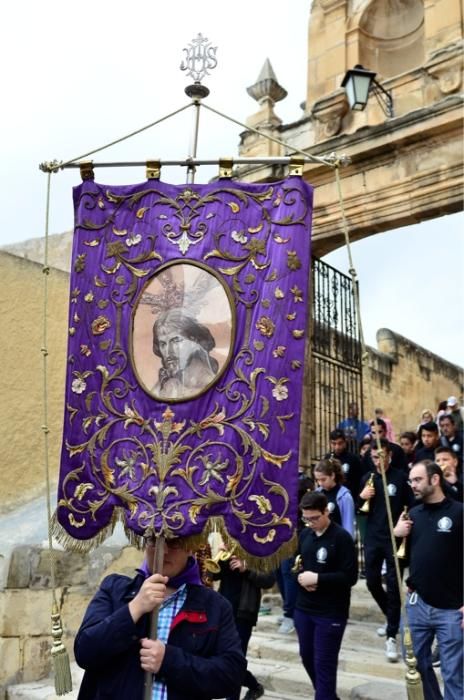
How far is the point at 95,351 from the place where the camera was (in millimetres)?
3623

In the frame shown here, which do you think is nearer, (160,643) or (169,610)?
(160,643)

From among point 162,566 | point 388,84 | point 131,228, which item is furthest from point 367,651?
point 388,84

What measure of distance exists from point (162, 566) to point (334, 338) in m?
7.35

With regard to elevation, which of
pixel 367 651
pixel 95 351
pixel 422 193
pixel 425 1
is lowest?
pixel 367 651

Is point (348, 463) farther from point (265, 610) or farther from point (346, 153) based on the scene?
point (346, 153)

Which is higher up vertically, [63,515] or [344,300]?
[344,300]

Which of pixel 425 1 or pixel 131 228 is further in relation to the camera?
pixel 425 1

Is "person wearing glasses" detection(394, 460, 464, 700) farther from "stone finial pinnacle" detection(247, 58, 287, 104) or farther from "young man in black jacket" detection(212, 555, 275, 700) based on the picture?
"stone finial pinnacle" detection(247, 58, 287, 104)

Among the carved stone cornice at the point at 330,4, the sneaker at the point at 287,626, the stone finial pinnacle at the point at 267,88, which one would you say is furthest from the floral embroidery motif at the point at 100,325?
the carved stone cornice at the point at 330,4

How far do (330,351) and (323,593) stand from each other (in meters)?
5.44

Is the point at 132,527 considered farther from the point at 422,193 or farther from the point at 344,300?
the point at 344,300

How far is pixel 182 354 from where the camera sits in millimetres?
3516

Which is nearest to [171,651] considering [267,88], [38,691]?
[38,691]

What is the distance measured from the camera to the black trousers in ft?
17.6
